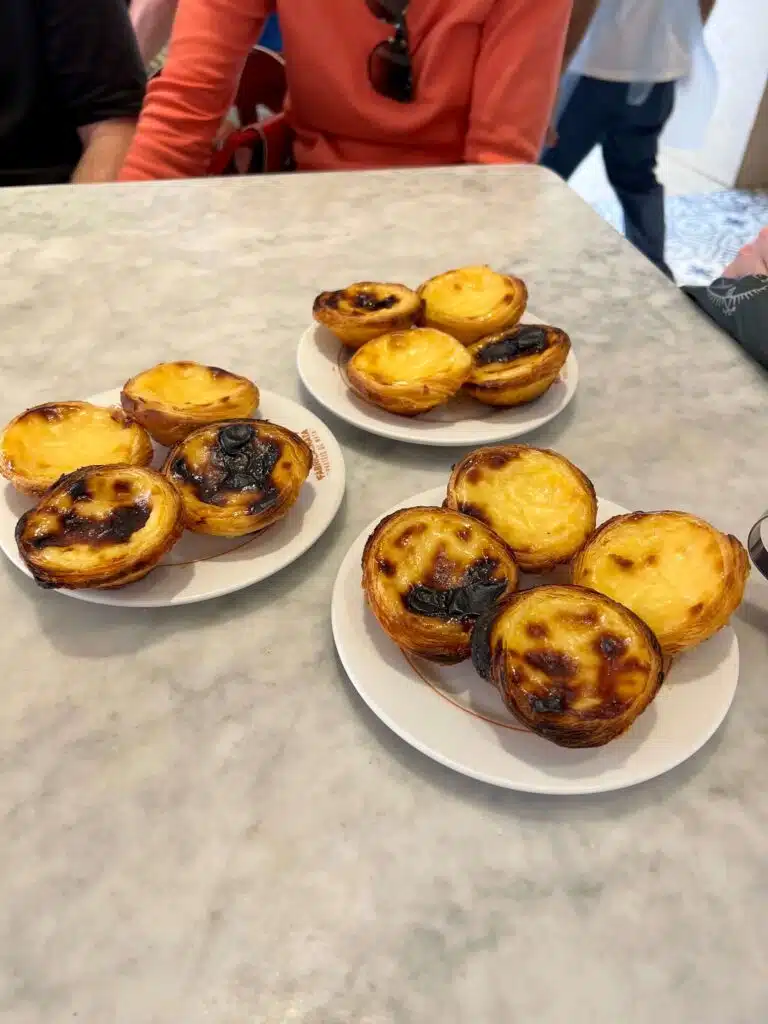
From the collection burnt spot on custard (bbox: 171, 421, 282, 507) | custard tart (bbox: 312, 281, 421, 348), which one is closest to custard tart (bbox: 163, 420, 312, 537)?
burnt spot on custard (bbox: 171, 421, 282, 507)

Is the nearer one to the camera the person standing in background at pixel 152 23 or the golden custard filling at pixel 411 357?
the golden custard filling at pixel 411 357

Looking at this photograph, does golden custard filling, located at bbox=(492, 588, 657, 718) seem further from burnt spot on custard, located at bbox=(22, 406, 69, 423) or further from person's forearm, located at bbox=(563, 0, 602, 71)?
person's forearm, located at bbox=(563, 0, 602, 71)

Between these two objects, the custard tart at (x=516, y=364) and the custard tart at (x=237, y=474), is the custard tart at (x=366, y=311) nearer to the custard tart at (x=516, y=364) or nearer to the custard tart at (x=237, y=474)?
the custard tart at (x=516, y=364)

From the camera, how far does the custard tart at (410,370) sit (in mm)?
996

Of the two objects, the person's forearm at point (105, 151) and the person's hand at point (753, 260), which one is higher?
the person's hand at point (753, 260)

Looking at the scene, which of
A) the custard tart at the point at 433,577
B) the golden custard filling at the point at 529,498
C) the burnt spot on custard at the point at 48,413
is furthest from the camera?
the burnt spot on custard at the point at 48,413

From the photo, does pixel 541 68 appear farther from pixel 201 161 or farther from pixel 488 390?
pixel 488 390

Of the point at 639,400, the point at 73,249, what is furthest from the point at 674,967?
the point at 73,249

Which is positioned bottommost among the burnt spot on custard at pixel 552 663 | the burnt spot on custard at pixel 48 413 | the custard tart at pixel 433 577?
the burnt spot on custard at pixel 48 413

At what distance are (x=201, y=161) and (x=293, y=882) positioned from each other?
1.65 m

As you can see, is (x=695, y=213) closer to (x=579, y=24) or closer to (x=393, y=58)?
(x=579, y=24)

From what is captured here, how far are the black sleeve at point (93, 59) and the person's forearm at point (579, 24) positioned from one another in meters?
1.33

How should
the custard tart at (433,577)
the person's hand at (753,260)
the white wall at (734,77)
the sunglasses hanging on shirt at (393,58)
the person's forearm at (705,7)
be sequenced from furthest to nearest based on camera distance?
the white wall at (734,77)
the person's forearm at (705,7)
the sunglasses hanging on shirt at (393,58)
the person's hand at (753,260)
the custard tart at (433,577)

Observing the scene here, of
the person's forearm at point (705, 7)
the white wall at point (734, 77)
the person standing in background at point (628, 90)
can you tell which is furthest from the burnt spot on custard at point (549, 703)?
the white wall at point (734, 77)
